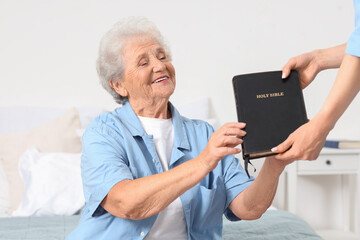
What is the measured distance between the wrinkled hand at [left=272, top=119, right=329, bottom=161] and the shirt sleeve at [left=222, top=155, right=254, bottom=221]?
376 mm

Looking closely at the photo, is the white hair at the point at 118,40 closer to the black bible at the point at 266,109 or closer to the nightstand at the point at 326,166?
the black bible at the point at 266,109

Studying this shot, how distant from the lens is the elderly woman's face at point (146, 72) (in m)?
1.66

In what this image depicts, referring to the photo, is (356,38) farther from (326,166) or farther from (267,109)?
(326,166)

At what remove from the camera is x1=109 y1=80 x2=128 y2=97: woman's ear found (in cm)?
176

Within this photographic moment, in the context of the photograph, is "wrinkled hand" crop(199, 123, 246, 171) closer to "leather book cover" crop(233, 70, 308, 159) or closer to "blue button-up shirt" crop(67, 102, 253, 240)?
"leather book cover" crop(233, 70, 308, 159)

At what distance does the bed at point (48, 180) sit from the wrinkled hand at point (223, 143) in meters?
0.83

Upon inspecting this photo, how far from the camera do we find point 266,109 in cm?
131

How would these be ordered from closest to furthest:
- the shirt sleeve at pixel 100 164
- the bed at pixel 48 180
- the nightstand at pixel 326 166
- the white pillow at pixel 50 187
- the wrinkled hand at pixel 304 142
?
1. the wrinkled hand at pixel 304 142
2. the shirt sleeve at pixel 100 164
3. the bed at pixel 48 180
4. the white pillow at pixel 50 187
5. the nightstand at pixel 326 166

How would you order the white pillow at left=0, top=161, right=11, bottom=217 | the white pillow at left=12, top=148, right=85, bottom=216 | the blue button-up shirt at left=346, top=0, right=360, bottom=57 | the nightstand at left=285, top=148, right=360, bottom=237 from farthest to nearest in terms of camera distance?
the nightstand at left=285, top=148, right=360, bottom=237
the white pillow at left=0, top=161, right=11, bottom=217
the white pillow at left=12, top=148, right=85, bottom=216
the blue button-up shirt at left=346, top=0, right=360, bottom=57

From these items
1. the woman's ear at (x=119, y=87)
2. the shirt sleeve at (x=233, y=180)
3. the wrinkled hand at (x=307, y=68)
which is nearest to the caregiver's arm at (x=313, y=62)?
the wrinkled hand at (x=307, y=68)

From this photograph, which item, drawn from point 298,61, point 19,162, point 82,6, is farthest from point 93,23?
point 298,61

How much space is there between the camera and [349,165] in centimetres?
297

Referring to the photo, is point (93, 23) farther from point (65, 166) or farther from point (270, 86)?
point (270, 86)

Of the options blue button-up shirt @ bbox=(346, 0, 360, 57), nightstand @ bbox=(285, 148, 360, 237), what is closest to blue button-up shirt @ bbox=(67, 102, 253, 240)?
blue button-up shirt @ bbox=(346, 0, 360, 57)
